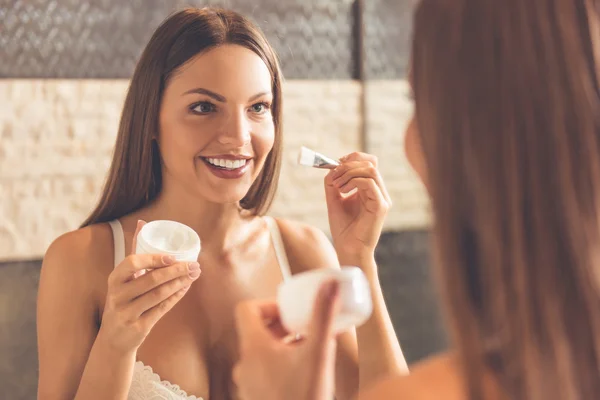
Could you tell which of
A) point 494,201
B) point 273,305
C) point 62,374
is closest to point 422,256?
point 62,374

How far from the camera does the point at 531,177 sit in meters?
0.51

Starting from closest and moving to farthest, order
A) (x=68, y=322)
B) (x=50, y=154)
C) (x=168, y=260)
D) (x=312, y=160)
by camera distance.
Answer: (x=168, y=260) < (x=68, y=322) < (x=312, y=160) < (x=50, y=154)

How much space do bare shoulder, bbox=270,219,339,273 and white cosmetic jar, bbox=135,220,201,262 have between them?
0.38m

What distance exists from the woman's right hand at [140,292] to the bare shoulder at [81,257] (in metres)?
0.19

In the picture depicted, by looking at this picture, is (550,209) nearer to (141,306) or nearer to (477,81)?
(477,81)

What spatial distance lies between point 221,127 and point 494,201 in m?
0.68

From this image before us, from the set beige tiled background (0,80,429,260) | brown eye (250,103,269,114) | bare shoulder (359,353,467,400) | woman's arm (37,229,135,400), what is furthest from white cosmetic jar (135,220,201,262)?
beige tiled background (0,80,429,260)

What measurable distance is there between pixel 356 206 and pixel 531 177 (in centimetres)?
69

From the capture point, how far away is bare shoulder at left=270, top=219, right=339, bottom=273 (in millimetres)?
1303

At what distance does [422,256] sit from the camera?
7.11 feet

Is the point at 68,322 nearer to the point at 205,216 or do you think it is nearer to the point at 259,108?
the point at 205,216

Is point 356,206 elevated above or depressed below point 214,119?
below

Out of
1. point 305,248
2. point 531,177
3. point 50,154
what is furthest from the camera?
point 50,154

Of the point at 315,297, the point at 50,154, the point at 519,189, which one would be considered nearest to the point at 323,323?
the point at 315,297
